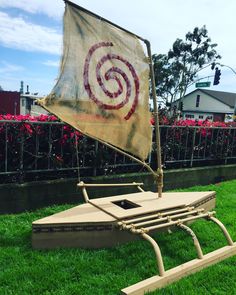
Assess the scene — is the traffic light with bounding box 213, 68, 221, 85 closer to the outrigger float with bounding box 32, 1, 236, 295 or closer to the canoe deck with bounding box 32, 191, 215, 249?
the outrigger float with bounding box 32, 1, 236, 295

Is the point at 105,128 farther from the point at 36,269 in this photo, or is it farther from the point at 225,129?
the point at 225,129

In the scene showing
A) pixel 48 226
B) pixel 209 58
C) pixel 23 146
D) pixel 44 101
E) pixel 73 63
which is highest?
pixel 209 58

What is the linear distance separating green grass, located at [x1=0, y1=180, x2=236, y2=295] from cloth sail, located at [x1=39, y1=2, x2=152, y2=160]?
1.38 metres

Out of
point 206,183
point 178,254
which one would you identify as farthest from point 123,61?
point 206,183

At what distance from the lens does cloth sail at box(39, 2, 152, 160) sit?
11.7 feet

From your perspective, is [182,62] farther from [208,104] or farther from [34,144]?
[34,144]

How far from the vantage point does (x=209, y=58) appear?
53031 mm

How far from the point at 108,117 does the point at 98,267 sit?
5.85 ft

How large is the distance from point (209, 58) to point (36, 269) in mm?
54570

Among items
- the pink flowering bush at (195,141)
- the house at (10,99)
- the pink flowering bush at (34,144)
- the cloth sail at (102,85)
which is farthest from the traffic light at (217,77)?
the cloth sail at (102,85)

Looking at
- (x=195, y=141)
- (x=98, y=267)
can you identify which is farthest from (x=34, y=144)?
(x=195, y=141)

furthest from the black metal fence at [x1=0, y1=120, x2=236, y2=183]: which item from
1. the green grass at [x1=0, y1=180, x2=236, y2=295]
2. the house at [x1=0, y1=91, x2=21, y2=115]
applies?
the house at [x1=0, y1=91, x2=21, y2=115]

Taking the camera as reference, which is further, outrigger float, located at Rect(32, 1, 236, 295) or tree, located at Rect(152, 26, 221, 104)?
tree, located at Rect(152, 26, 221, 104)

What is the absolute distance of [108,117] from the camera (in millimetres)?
4035
